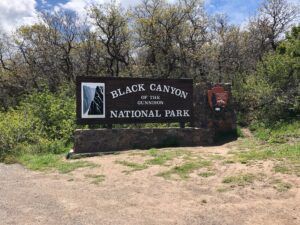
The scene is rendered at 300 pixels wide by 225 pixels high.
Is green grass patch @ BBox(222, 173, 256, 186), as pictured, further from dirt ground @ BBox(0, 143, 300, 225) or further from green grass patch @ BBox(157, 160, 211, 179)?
green grass patch @ BBox(157, 160, 211, 179)

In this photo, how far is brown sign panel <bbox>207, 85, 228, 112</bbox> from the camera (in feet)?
48.2

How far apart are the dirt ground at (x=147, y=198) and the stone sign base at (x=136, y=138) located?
118 inches

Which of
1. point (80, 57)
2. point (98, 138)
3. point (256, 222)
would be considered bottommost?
point (256, 222)

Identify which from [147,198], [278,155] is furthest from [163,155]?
[147,198]

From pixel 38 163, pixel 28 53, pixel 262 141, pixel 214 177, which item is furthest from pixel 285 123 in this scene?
pixel 28 53

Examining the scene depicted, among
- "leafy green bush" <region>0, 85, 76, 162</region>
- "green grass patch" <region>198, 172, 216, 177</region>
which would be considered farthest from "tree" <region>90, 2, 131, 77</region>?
"green grass patch" <region>198, 172, 216, 177</region>

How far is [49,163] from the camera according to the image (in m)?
11.4

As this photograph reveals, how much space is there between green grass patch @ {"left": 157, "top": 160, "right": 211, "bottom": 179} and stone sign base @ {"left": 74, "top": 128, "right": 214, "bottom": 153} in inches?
145

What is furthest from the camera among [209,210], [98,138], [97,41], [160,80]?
[97,41]

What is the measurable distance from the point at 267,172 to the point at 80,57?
72.0 feet

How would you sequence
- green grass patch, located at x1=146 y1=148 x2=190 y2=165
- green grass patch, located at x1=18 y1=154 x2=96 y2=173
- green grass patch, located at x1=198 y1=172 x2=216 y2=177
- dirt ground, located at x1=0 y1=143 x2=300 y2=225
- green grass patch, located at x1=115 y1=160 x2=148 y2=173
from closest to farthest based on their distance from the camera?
dirt ground, located at x1=0 y1=143 x2=300 y2=225
green grass patch, located at x1=198 y1=172 x2=216 y2=177
green grass patch, located at x1=115 y1=160 x2=148 y2=173
green grass patch, located at x1=146 y1=148 x2=190 y2=165
green grass patch, located at x1=18 y1=154 x2=96 y2=173

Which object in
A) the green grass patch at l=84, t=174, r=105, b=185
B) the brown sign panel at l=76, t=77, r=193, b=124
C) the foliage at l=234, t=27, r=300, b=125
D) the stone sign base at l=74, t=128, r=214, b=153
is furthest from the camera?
the foliage at l=234, t=27, r=300, b=125

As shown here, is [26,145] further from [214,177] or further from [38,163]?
[214,177]

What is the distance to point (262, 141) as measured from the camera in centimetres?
1323
